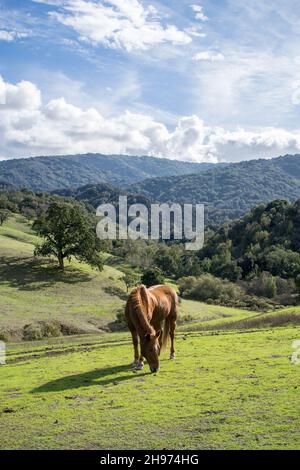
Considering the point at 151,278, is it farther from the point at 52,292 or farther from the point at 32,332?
the point at 32,332

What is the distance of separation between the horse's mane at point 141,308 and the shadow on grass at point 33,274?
5053 cm

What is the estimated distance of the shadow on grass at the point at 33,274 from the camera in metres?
70.1

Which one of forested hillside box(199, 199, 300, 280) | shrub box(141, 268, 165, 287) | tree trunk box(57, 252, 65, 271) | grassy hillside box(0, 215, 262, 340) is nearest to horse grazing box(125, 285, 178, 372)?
grassy hillside box(0, 215, 262, 340)

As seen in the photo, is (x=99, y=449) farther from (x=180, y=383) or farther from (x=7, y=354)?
(x=7, y=354)

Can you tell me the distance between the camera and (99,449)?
1170cm

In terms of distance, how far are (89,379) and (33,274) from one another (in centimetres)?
5772

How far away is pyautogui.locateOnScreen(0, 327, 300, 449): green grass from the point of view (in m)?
12.1

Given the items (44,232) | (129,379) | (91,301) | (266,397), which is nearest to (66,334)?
(91,301)

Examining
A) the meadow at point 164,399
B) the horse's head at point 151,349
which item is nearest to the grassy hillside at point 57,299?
the meadow at point 164,399

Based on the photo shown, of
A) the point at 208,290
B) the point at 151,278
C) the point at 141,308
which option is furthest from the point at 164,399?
the point at 208,290

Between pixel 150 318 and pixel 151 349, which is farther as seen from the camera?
pixel 150 318

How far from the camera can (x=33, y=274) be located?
74.6m

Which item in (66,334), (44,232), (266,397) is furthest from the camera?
(44,232)
